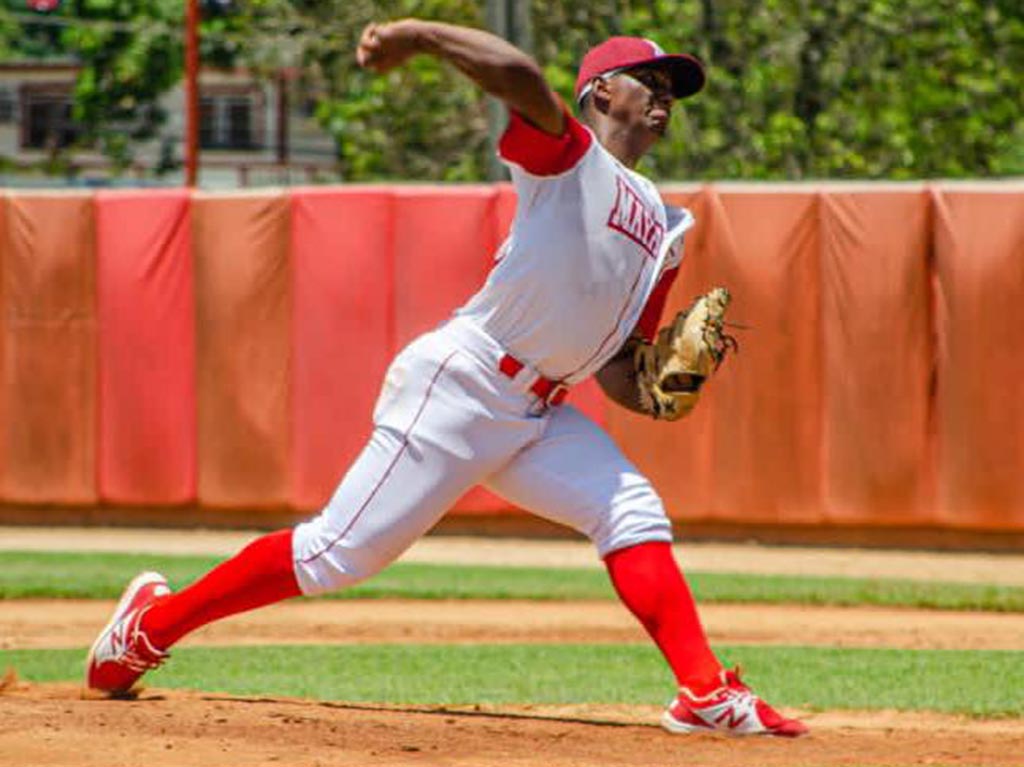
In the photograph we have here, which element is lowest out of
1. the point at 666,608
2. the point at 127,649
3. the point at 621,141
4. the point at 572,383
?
the point at 127,649

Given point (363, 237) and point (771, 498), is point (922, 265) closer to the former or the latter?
point (771, 498)

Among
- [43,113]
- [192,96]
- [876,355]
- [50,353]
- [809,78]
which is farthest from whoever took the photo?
[43,113]

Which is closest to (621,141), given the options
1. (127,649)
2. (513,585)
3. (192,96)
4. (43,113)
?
(127,649)

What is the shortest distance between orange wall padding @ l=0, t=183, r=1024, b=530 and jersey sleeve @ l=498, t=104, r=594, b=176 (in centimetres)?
828

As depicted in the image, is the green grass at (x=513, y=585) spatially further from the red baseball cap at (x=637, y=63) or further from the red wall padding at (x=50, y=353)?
the red baseball cap at (x=637, y=63)

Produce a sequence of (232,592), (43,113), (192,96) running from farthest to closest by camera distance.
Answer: (43,113)
(192,96)
(232,592)

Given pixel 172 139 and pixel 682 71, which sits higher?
pixel 682 71

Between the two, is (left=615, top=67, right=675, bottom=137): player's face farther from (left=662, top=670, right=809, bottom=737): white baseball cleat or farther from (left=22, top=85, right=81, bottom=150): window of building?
(left=22, top=85, right=81, bottom=150): window of building

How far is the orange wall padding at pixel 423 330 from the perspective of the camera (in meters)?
13.8

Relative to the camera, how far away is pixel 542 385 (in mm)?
6066

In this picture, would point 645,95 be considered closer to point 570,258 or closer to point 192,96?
point 570,258

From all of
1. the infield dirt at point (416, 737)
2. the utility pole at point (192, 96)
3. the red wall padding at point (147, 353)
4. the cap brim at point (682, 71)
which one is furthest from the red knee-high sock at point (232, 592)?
the utility pole at point (192, 96)

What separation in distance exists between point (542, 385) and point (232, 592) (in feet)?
3.44

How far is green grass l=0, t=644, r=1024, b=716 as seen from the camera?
7934 mm
